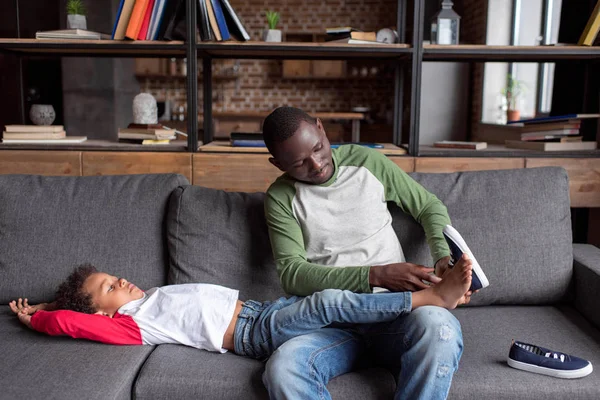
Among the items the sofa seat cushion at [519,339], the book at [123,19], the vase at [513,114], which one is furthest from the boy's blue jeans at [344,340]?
the vase at [513,114]

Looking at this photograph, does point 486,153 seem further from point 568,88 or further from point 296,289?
point 296,289

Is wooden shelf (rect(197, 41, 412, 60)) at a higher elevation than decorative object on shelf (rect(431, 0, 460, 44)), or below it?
below

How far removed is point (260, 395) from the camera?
145 cm

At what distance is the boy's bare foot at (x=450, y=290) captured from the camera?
1.47 m

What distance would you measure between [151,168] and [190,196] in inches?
21.0

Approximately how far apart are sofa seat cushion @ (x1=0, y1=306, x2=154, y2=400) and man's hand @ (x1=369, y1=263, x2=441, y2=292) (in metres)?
0.68

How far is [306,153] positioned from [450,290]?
54 cm

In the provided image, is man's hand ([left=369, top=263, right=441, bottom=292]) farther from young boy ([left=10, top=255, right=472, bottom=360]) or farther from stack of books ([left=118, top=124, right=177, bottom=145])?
stack of books ([left=118, top=124, right=177, bottom=145])

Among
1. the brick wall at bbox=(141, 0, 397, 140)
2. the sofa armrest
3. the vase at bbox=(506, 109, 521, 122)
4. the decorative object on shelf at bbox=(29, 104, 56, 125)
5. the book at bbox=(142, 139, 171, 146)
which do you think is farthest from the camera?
the brick wall at bbox=(141, 0, 397, 140)

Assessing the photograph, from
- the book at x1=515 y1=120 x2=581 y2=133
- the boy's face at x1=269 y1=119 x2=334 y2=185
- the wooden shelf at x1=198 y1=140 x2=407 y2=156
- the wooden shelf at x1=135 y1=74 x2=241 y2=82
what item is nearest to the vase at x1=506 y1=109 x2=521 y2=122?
the book at x1=515 y1=120 x2=581 y2=133

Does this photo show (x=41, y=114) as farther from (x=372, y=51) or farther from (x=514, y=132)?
(x=514, y=132)

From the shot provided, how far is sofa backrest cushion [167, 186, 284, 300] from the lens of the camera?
6.35 ft

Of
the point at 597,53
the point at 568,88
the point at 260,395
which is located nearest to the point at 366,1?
the point at 568,88

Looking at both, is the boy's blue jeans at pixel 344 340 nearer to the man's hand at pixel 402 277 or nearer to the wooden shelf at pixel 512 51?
the man's hand at pixel 402 277
